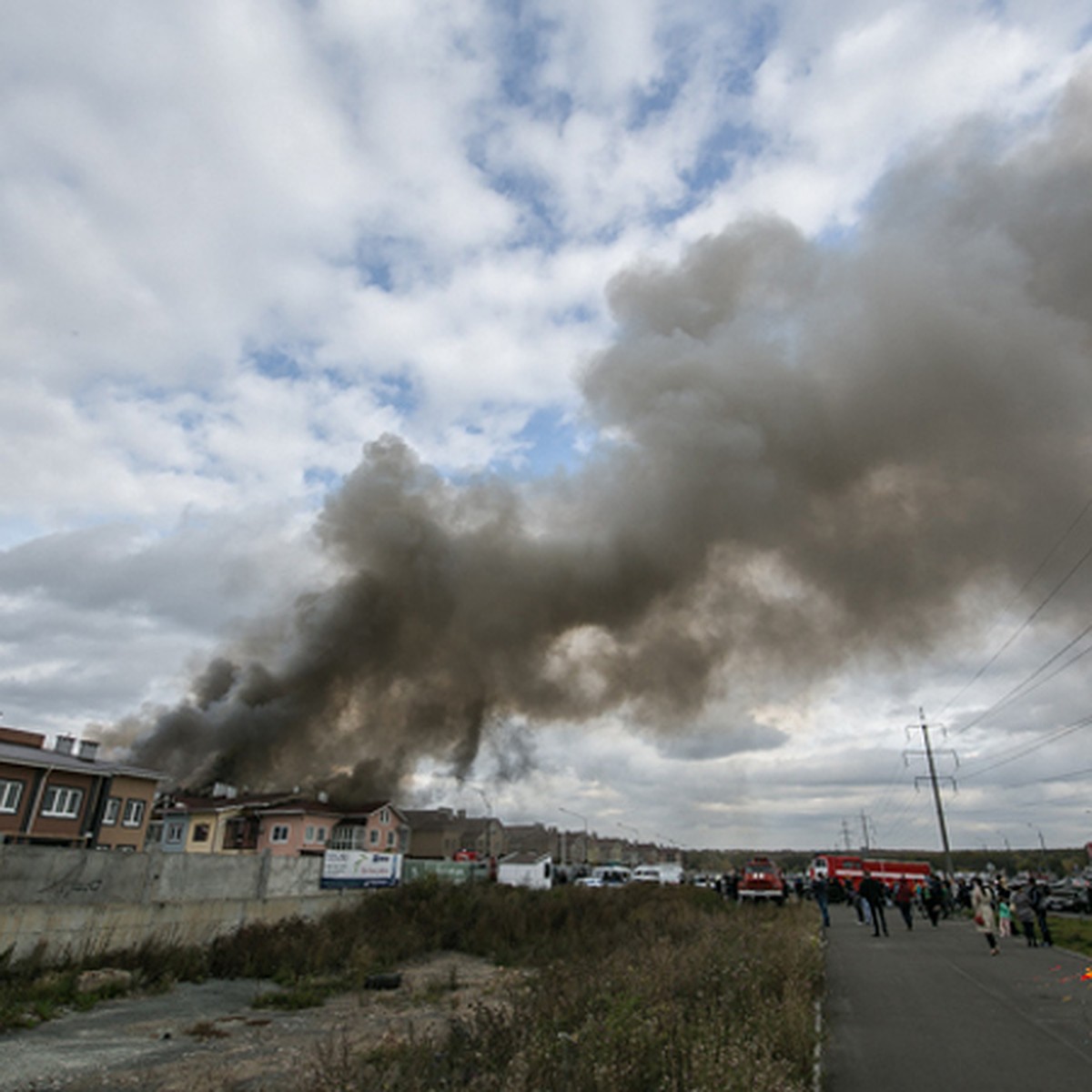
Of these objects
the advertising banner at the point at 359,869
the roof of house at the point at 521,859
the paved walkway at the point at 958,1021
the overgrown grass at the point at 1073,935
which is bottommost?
the paved walkway at the point at 958,1021

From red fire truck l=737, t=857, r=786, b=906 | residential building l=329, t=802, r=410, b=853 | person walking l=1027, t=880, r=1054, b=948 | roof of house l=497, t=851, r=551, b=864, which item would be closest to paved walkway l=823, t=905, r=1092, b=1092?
person walking l=1027, t=880, r=1054, b=948

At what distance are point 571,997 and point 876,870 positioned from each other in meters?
37.5

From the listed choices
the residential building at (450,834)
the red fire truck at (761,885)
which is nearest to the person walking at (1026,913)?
the red fire truck at (761,885)

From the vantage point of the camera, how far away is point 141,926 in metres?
15.1

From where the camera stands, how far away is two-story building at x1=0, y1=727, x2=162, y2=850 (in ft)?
87.8

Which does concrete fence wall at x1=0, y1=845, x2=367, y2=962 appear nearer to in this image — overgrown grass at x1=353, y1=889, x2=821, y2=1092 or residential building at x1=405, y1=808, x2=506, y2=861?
overgrown grass at x1=353, y1=889, x2=821, y2=1092

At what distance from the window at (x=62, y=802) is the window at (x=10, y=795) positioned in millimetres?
1107

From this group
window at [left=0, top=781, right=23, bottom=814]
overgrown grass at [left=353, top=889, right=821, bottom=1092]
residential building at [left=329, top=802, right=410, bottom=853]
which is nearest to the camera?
overgrown grass at [left=353, top=889, right=821, bottom=1092]

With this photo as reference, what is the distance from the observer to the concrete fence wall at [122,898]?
43.2ft

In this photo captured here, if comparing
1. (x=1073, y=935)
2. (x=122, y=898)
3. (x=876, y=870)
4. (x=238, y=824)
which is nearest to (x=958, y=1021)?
(x=1073, y=935)

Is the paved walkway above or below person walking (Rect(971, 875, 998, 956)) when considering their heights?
below

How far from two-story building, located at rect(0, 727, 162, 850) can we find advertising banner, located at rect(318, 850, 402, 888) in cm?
1047

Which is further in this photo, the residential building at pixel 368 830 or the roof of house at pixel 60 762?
the residential building at pixel 368 830

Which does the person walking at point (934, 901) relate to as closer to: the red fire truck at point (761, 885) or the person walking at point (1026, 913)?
the person walking at point (1026, 913)
